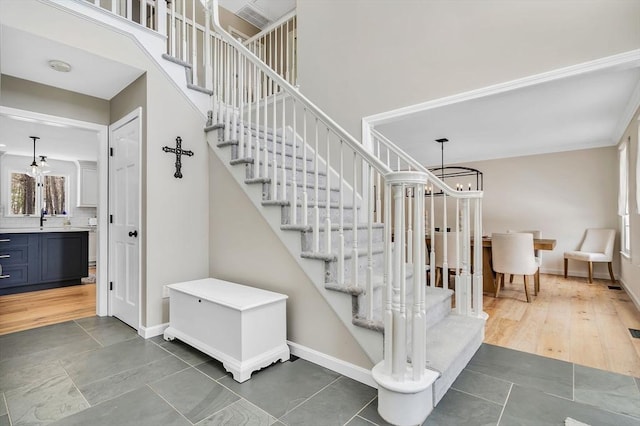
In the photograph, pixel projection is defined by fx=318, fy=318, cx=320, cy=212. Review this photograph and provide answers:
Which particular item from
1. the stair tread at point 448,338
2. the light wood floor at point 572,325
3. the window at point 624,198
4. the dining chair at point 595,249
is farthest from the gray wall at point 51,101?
the dining chair at point 595,249

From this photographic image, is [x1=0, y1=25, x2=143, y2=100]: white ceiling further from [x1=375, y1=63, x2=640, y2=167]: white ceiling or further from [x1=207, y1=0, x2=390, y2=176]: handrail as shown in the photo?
[x1=375, y1=63, x2=640, y2=167]: white ceiling

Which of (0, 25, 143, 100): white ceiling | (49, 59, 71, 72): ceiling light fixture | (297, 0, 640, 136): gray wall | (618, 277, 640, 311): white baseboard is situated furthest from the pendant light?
(618, 277, 640, 311): white baseboard

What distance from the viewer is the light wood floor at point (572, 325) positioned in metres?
2.40

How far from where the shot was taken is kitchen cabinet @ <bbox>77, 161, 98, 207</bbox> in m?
7.25

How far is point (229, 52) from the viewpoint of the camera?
3205 millimetres

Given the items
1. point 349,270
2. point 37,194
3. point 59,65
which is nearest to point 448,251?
point 349,270

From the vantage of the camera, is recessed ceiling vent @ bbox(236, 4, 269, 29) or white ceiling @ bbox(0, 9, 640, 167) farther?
recessed ceiling vent @ bbox(236, 4, 269, 29)

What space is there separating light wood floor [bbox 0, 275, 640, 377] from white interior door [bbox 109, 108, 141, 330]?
Result: 689mm

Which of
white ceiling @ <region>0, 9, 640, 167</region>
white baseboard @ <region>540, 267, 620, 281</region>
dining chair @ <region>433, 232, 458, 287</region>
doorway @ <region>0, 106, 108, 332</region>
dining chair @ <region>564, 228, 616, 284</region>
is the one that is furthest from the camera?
white baseboard @ <region>540, 267, 620, 281</region>

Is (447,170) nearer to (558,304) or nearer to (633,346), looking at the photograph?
(558,304)

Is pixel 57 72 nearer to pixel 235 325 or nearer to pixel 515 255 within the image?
pixel 235 325

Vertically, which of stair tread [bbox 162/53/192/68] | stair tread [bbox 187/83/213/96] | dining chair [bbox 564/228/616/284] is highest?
stair tread [bbox 162/53/192/68]

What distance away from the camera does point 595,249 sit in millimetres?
5609

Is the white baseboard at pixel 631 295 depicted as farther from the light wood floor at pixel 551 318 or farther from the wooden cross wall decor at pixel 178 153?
the wooden cross wall decor at pixel 178 153
